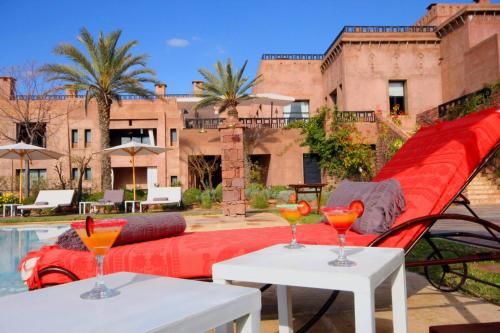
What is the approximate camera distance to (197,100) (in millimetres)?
19328

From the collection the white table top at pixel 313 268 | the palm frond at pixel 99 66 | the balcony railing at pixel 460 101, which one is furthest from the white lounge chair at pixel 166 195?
the white table top at pixel 313 268

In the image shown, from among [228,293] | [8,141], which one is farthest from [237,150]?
[8,141]

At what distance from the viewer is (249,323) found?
1.21 meters

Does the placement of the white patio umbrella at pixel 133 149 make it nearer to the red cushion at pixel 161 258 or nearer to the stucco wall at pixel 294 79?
the stucco wall at pixel 294 79

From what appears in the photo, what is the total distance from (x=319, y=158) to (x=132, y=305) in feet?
60.4

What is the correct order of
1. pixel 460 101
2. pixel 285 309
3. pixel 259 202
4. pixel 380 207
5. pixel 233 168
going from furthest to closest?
1. pixel 460 101
2. pixel 259 202
3. pixel 233 168
4. pixel 380 207
5. pixel 285 309

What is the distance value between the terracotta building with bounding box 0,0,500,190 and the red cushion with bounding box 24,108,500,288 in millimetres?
15079

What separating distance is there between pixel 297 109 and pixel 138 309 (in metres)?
23.5

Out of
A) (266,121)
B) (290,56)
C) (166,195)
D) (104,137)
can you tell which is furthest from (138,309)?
(290,56)

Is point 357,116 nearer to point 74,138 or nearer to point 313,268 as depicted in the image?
point 74,138

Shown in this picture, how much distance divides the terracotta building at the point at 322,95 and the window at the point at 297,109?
6cm

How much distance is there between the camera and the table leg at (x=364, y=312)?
141 centimetres

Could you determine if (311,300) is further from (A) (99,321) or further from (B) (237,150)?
(B) (237,150)

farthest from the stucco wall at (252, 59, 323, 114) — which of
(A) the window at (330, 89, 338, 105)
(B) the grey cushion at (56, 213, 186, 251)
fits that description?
(B) the grey cushion at (56, 213, 186, 251)
